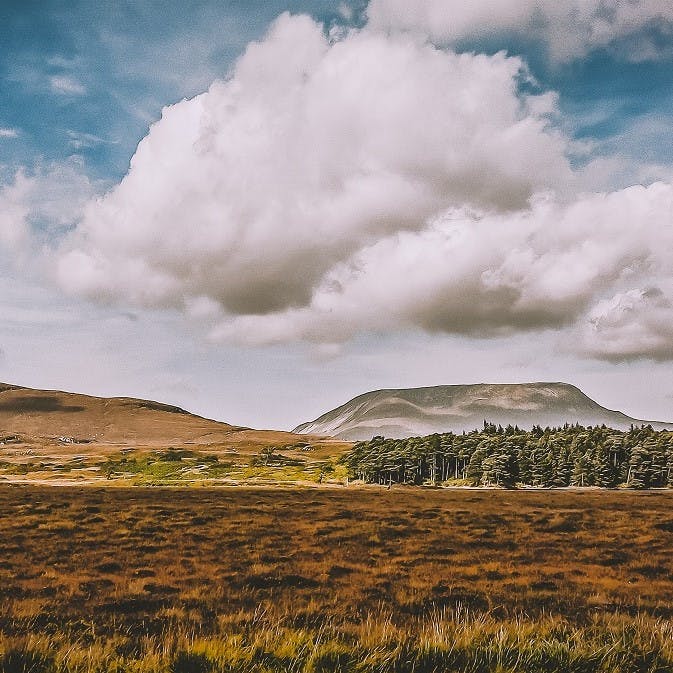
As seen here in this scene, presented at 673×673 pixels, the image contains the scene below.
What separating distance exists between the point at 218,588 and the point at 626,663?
12.7 metres

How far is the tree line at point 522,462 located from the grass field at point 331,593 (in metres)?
100

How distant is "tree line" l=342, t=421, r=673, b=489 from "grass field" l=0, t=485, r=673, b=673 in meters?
100

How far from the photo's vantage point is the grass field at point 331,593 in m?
7.16

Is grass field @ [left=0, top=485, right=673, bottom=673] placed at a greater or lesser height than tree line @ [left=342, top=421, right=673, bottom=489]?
greater

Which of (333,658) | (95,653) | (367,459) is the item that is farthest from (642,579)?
(367,459)

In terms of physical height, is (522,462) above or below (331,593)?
below

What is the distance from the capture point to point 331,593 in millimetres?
16453

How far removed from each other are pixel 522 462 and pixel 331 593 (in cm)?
13550

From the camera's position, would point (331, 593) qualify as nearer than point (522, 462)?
Yes

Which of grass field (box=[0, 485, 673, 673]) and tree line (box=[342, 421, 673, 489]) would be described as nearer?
grass field (box=[0, 485, 673, 673])

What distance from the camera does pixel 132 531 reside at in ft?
102

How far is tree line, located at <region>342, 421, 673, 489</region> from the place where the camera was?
5197 inches

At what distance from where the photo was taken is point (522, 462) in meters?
140

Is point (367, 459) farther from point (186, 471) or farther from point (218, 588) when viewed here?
point (218, 588)
